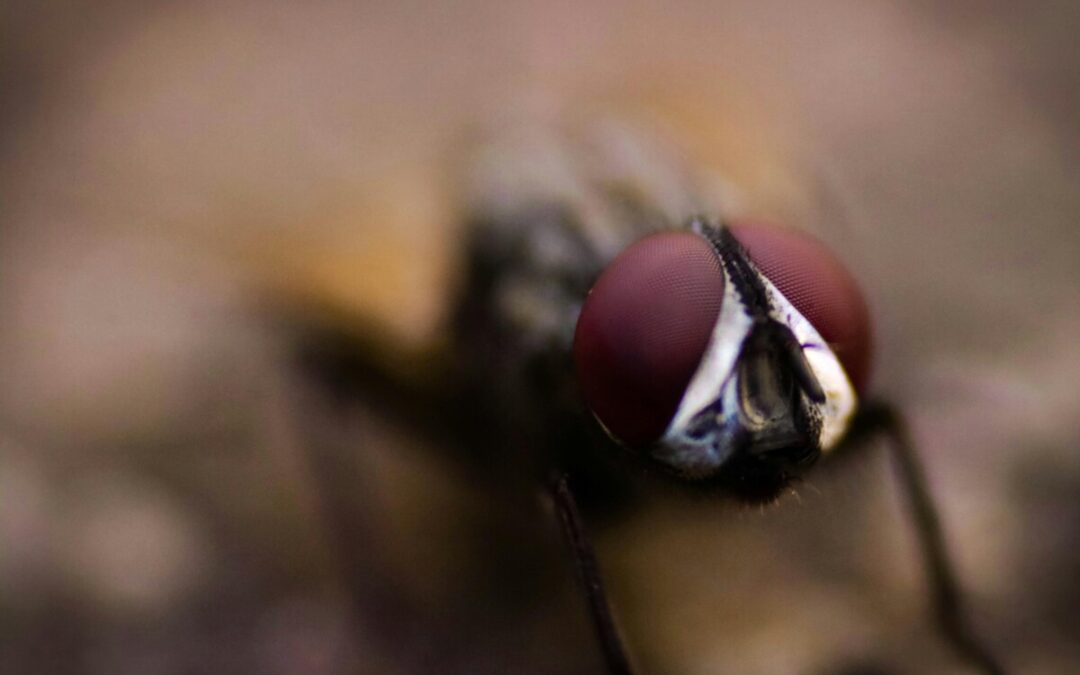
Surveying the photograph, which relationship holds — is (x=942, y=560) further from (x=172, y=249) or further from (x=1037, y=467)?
(x=172, y=249)

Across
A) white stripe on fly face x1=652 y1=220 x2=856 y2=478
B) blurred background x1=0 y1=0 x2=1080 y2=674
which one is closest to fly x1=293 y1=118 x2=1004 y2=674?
white stripe on fly face x1=652 y1=220 x2=856 y2=478

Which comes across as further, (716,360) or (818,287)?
(818,287)

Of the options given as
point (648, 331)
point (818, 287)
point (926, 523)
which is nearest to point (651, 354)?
point (648, 331)

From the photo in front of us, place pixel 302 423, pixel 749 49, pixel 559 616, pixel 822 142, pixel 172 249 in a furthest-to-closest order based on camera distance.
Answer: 1. pixel 749 49
2. pixel 822 142
3. pixel 172 249
4. pixel 302 423
5. pixel 559 616

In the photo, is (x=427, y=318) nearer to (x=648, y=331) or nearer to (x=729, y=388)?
(x=648, y=331)

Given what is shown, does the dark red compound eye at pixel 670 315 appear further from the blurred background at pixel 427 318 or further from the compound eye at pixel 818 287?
the blurred background at pixel 427 318

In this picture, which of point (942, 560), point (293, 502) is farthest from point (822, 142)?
point (293, 502)

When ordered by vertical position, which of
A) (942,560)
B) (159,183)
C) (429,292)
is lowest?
(942,560)

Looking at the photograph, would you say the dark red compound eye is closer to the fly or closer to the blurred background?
the fly
